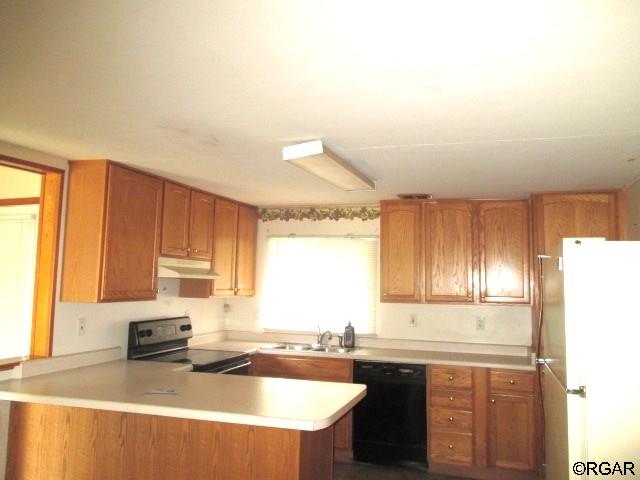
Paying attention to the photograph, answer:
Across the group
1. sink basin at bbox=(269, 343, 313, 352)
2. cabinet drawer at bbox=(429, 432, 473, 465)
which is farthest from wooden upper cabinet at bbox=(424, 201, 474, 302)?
sink basin at bbox=(269, 343, 313, 352)

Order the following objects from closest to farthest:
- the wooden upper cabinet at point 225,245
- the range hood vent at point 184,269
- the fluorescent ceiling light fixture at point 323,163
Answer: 1. the fluorescent ceiling light fixture at point 323,163
2. the range hood vent at point 184,269
3. the wooden upper cabinet at point 225,245

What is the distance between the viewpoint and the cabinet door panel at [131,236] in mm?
3100

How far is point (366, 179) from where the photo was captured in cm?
336

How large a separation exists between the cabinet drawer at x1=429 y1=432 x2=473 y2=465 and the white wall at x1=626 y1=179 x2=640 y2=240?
6.40 ft

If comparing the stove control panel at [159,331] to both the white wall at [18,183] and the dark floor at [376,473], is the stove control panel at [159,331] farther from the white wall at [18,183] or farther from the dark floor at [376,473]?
the dark floor at [376,473]

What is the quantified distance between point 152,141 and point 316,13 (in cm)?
160

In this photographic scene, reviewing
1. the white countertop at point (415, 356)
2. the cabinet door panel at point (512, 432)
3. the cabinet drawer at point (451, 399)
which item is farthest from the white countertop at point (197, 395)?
the cabinet door panel at point (512, 432)

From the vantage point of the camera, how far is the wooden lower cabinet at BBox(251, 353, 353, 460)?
4.06 m

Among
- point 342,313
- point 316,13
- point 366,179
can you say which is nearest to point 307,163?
point 366,179

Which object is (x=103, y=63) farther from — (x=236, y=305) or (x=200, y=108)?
(x=236, y=305)

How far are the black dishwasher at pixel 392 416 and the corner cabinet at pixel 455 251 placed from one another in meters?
0.69

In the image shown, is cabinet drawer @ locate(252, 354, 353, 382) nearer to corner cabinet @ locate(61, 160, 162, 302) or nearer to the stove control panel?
the stove control panel

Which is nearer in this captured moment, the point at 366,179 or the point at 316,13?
the point at 316,13

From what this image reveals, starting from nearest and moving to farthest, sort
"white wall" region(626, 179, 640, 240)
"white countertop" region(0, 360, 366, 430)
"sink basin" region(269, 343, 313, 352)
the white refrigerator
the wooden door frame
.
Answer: the white refrigerator, "white countertop" region(0, 360, 366, 430), the wooden door frame, "white wall" region(626, 179, 640, 240), "sink basin" region(269, 343, 313, 352)
